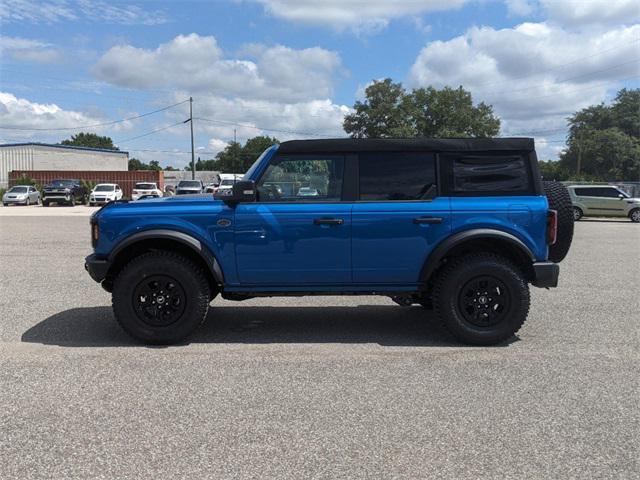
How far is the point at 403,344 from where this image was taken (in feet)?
17.8

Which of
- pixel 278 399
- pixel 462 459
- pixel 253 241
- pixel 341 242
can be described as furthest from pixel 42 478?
pixel 341 242

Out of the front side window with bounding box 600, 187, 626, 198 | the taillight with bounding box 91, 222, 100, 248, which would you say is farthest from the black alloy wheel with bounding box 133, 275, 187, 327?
the front side window with bounding box 600, 187, 626, 198

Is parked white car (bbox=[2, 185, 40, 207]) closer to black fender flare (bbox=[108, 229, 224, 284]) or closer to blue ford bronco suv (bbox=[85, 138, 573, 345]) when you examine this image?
blue ford bronco suv (bbox=[85, 138, 573, 345])

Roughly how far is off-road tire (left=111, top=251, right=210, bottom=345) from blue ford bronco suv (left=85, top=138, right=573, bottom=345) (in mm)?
11

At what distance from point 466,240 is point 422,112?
209 ft

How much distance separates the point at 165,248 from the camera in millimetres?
5430

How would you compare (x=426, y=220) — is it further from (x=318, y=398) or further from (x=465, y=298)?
(x=318, y=398)

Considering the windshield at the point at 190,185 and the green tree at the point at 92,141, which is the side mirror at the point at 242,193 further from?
the green tree at the point at 92,141

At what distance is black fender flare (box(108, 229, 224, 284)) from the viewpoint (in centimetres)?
518

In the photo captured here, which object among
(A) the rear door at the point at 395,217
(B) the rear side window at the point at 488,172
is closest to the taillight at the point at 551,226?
(B) the rear side window at the point at 488,172

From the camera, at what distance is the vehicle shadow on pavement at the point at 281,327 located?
553 cm

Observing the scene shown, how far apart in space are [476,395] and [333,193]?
2.26 m

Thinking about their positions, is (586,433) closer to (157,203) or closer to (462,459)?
(462,459)

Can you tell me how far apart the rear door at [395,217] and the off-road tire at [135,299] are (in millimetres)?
1528
